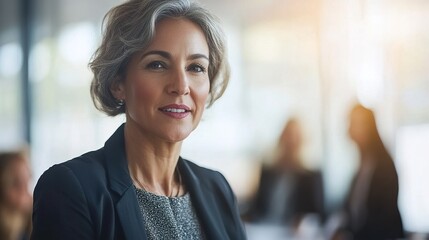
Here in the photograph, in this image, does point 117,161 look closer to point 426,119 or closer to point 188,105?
point 188,105

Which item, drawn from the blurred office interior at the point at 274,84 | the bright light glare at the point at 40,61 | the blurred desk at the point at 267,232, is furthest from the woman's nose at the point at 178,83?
the bright light glare at the point at 40,61

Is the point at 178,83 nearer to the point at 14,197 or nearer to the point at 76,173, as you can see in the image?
the point at 76,173

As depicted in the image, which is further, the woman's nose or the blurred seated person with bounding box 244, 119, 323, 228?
the blurred seated person with bounding box 244, 119, 323, 228

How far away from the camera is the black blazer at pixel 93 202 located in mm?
1035

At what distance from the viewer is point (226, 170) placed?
16.2 ft

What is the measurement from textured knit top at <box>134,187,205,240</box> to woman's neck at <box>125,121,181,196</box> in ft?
0.07

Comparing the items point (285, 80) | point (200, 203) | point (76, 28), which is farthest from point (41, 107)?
point (200, 203)

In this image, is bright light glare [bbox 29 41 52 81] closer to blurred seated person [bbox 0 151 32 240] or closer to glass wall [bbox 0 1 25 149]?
glass wall [bbox 0 1 25 149]

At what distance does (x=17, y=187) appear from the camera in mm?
2795

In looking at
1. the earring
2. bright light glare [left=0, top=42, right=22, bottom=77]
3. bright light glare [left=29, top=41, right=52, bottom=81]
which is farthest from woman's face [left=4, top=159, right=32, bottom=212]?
bright light glare [left=0, top=42, right=22, bottom=77]

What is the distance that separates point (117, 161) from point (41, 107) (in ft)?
18.6

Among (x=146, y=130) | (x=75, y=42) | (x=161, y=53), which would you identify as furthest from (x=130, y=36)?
(x=75, y=42)

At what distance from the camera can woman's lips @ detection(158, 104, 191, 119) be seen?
116cm

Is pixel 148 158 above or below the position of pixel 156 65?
below
